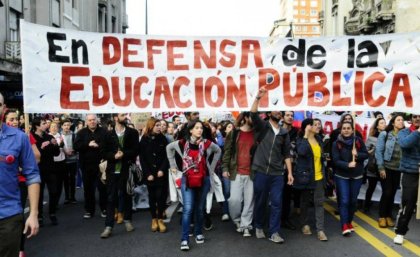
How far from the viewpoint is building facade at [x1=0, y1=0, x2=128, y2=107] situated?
790 inches

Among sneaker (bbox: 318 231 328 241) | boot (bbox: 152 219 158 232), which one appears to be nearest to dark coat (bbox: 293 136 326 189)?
sneaker (bbox: 318 231 328 241)

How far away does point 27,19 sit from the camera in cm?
2495

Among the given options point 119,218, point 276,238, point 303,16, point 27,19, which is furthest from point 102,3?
point 303,16

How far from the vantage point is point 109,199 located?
22.1 feet

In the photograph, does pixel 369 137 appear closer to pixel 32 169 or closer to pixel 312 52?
pixel 312 52

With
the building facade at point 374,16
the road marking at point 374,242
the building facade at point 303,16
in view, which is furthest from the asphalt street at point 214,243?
the building facade at point 303,16

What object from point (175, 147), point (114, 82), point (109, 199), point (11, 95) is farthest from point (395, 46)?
point (11, 95)

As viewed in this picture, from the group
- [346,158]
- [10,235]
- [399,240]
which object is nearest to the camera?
[10,235]

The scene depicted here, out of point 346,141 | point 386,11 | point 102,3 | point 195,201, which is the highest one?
point 102,3

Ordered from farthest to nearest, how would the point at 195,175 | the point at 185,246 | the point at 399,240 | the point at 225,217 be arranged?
the point at 225,217
the point at 195,175
the point at 399,240
the point at 185,246

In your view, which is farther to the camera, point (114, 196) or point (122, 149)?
point (122, 149)

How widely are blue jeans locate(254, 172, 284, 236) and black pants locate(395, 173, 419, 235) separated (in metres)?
1.55

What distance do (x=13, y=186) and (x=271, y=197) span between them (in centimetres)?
386

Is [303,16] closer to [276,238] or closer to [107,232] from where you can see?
[276,238]
